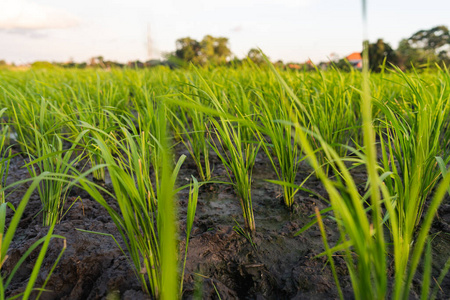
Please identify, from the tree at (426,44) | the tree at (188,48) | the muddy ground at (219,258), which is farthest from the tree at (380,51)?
the muddy ground at (219,258)

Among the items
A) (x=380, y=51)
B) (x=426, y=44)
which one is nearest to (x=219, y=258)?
(x=380, y=51)

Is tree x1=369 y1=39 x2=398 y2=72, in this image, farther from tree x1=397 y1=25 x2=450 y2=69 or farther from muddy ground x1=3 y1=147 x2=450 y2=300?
muddy ground x1=3 y1=147 x2=450 y2=300

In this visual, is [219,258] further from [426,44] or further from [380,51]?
[426,44]

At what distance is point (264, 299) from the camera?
0.99 meters

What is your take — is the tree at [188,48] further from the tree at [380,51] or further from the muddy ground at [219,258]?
the muddy ground at [219,258]

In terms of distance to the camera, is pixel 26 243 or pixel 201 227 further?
pixel 201 227

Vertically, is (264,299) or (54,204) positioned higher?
(54,204)

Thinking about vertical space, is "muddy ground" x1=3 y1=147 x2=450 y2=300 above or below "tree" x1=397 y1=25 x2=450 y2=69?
below

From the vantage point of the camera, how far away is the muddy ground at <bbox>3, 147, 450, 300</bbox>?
3.21 ft

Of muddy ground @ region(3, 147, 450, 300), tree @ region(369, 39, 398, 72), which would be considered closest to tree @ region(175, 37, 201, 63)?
tree @ region(369, 39, 398, 72)

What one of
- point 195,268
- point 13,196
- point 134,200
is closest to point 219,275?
point 195,268

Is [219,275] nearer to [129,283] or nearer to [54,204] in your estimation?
[129,283]

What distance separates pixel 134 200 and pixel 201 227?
45cm

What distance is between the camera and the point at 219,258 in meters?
1.11
